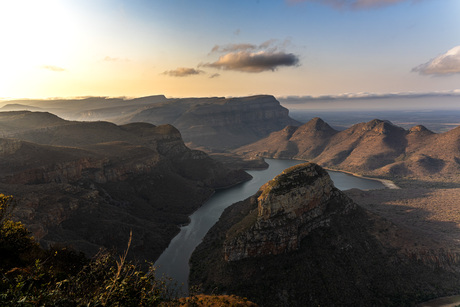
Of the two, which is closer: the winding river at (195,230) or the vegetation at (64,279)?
the vegetation at (64,279)

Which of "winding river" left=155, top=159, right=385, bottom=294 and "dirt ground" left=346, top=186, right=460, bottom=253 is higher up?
"dirt ground" left=346, top=186, right=460, bottom=253

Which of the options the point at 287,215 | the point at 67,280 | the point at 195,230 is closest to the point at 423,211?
the point at 287,215

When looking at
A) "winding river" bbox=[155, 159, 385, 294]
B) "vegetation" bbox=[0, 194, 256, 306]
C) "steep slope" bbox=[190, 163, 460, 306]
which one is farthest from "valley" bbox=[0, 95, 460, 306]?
"vegetation" bbox=[0, 194, 256, 306]

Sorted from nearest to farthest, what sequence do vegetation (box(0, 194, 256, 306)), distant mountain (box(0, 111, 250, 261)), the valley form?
vegetation (box(0, 194, 256, 306))
the valley
distant mountain (box(0, 111, 250, 261))

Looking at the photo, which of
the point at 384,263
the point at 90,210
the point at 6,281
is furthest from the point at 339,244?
the point at 90,210

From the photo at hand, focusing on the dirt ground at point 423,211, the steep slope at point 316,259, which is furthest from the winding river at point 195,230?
the dirt ground at point 423,211

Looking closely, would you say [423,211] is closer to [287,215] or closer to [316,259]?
[316,259]

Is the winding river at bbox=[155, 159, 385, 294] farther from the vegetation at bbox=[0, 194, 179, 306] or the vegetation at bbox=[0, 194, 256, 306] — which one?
the vegetation at bbox=[0, 194, 179, 306]

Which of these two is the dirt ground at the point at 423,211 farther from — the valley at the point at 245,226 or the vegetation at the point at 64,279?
the vegetation at the point at 64,279
